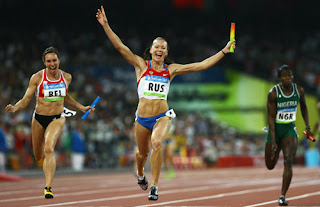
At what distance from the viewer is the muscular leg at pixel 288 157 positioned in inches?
385

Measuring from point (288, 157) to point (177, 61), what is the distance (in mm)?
24552

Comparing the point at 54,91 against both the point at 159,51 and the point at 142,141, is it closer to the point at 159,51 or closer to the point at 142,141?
the point at 142,141

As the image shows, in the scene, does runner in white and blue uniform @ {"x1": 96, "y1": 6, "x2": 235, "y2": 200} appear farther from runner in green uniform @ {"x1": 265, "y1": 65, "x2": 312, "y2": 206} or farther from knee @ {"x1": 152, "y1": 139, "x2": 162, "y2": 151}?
runner in green uniform @ {"x1": 265, "y1": 65, "x2": 312, "y2": 206}

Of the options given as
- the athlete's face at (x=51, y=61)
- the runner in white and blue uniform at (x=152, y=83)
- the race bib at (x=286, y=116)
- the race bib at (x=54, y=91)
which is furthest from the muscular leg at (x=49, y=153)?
the race bib at (x=286, y=116)

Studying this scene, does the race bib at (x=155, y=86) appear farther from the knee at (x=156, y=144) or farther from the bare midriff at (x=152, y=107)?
the knee at (x=156, y=144)

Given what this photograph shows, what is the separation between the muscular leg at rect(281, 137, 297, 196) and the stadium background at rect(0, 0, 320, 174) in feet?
45.5

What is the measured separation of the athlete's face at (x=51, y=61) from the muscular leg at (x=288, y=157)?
4.13 m

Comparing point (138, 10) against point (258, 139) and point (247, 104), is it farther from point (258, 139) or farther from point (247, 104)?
point (258, 139)

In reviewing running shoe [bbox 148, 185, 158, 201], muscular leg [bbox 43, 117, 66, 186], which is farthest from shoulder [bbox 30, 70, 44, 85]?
running shoe [bbox 148, 185, 158, 201]

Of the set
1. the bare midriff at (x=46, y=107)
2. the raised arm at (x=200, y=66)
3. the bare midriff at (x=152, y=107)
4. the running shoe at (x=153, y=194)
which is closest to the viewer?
the running shoe at (x=153, y=194)

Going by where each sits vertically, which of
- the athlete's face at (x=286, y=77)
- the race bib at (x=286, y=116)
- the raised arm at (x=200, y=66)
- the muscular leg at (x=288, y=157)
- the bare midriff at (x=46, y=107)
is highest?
the raised arm at (x=200, y=66)

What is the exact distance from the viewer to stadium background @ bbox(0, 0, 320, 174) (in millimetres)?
25766

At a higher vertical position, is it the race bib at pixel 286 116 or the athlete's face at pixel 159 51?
the athlete's face at pixel 159 51

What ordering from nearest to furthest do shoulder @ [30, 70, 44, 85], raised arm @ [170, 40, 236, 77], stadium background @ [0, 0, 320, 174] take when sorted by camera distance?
1. raised arm @ [170, 40, 236, 77]
2. shoulder @ [30, 70, 44, 85]
3. stadium background @ [0, 0, 320, 174]
